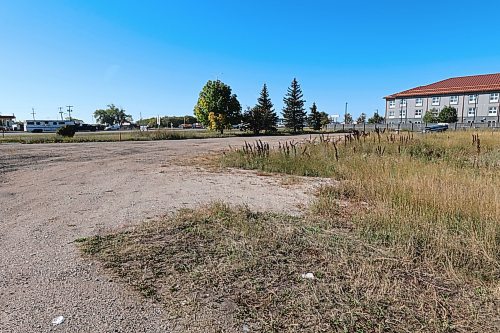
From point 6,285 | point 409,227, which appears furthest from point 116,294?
point 409,227

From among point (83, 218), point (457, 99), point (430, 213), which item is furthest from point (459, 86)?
point (83, 218)

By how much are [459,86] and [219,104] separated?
5036 centimetres

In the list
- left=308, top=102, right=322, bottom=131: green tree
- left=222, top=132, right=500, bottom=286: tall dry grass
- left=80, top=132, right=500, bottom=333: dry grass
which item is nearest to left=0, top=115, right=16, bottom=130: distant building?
left=308, top=102, right=322, bottom=131: green tree

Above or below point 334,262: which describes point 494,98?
above

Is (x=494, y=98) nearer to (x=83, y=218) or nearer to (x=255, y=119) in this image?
(x=255, y=119)

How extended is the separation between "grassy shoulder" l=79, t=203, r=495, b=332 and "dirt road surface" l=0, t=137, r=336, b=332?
0.84ft

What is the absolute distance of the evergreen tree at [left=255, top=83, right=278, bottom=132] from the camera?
45.0 metres

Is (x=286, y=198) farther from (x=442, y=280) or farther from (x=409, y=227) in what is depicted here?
(x=442, y=280)

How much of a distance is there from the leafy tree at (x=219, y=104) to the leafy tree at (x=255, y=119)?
51.6 inches

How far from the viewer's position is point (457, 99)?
62.0m

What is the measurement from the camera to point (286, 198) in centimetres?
603

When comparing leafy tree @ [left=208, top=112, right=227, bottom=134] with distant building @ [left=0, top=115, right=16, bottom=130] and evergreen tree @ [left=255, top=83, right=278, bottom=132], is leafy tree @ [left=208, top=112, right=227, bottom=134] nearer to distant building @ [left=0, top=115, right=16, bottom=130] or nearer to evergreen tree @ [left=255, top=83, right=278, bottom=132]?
evergreen tree @ [left=255, top=83, right=278, bottom=132]

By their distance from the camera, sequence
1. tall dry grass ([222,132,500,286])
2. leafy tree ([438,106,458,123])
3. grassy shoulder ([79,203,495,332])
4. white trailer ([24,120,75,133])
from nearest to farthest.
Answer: grassy shoulder ([79,203,495,332]), tall dry grass ([222,132,500,286]), leafy tree ([438,106,458,123]), white trailer ([24,120,75,133])

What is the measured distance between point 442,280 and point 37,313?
3.25 m
